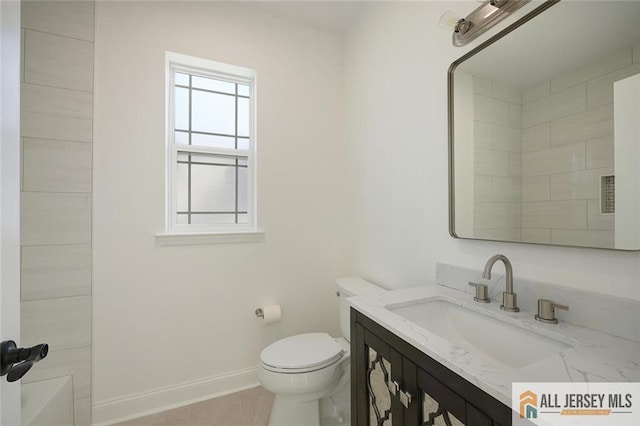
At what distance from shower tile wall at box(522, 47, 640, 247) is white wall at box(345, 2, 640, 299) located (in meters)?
0.08

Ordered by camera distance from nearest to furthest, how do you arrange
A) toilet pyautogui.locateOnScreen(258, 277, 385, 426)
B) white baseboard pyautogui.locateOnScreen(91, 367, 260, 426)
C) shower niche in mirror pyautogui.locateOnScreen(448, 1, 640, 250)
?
shower niche in mirror pyautogui.locateOnScreen(448, 1, 640, 250), toilet pyautogui.locateOnScreen(258, 277, 385, 426), white baseboard pyautogui.locateOnScreen(91, 367, 260, 426)

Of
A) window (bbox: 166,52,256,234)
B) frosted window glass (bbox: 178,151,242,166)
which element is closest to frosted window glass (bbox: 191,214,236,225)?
window (bbox: 166,52,256,234)

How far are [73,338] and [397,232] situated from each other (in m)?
1.89

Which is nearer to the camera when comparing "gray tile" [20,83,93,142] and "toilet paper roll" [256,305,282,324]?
"gray tile" [20,83,93,142]

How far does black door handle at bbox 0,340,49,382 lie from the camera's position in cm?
52

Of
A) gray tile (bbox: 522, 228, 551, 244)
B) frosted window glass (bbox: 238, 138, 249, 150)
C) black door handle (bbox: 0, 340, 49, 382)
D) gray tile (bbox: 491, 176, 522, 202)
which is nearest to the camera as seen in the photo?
black door handle (bbox: 0, 340, 49, 382)

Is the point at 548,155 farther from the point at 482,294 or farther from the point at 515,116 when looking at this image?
the point at 482,294

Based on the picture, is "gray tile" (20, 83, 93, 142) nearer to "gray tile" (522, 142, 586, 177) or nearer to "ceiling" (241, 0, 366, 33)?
"ceiling" (241, 0, 366, 33)

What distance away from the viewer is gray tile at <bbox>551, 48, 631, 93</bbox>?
78 cm

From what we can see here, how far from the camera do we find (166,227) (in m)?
1.72

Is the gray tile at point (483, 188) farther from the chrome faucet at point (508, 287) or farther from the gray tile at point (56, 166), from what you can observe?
the gray tile at point (56, 166)

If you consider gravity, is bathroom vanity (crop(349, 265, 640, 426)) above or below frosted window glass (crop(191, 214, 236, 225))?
below

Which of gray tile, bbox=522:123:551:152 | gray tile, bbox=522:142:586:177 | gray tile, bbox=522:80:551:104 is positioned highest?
gray tile, bbox=522:80:551:104

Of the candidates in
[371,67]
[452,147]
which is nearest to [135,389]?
[452,147]
